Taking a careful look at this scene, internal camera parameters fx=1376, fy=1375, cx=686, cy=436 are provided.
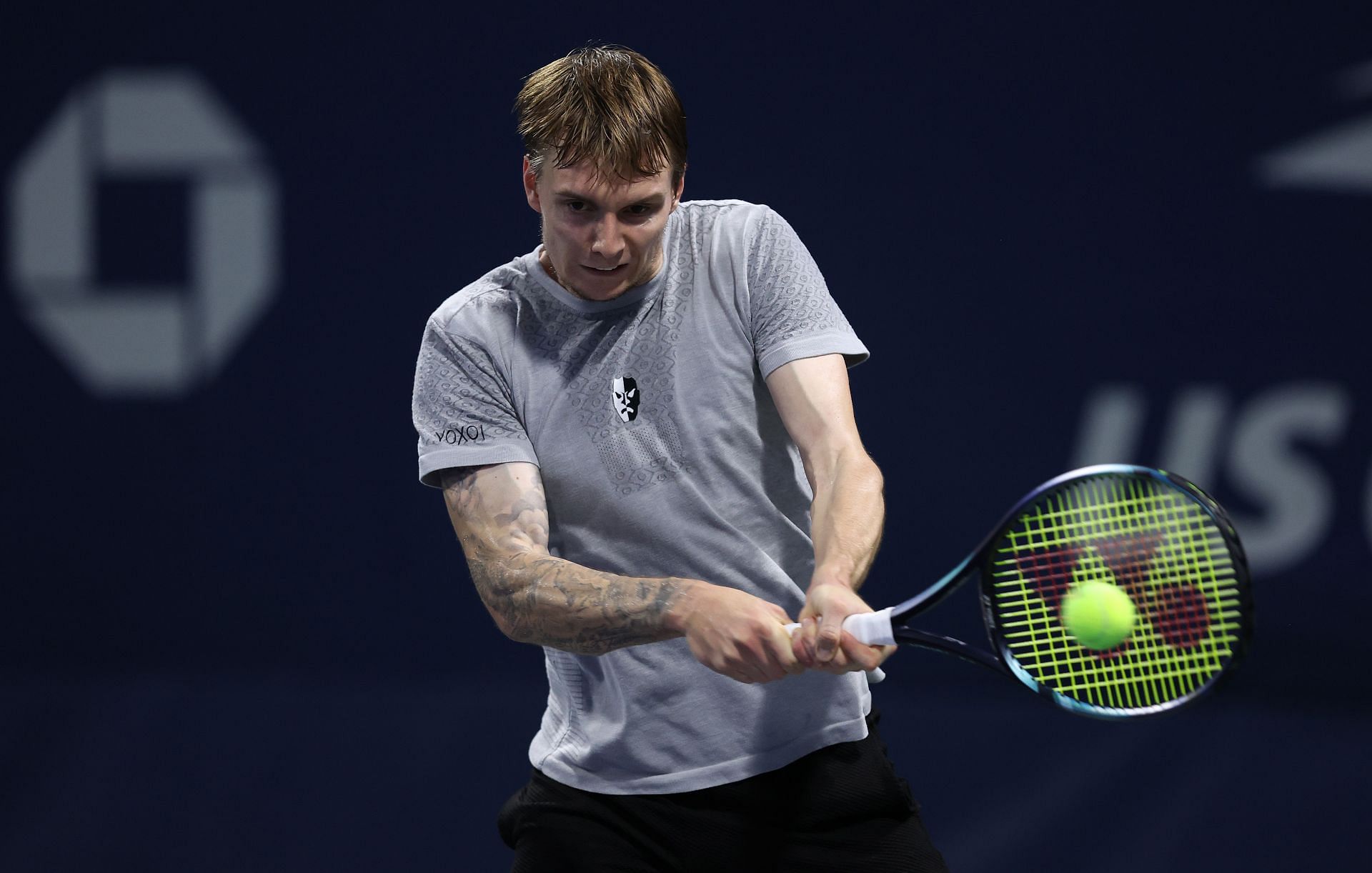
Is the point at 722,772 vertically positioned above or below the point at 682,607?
below

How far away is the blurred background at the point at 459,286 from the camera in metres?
3.86

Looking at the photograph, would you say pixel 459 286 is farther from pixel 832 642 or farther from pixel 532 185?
pixel 832 642

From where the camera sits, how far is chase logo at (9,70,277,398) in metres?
4.26

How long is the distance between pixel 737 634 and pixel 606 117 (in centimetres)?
68

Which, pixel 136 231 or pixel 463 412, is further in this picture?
pixel 136 231

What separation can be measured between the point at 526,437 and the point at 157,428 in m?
2.82

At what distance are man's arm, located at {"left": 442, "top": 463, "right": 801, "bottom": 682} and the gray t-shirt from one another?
0.05m

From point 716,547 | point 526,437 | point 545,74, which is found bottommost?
point 716,547

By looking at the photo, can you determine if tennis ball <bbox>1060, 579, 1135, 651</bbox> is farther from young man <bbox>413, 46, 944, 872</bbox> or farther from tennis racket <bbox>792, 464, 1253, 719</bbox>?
young man <bbox>413, 46, 944, 872</bbox>

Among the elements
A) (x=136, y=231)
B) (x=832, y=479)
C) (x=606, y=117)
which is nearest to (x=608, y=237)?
(x=606, y=117)

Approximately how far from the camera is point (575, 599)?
1.73 metres

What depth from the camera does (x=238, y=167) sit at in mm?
4266

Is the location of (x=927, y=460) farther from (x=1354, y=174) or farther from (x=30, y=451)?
(x=30, y=451)

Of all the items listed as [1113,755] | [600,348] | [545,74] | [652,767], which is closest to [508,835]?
[652,767]
